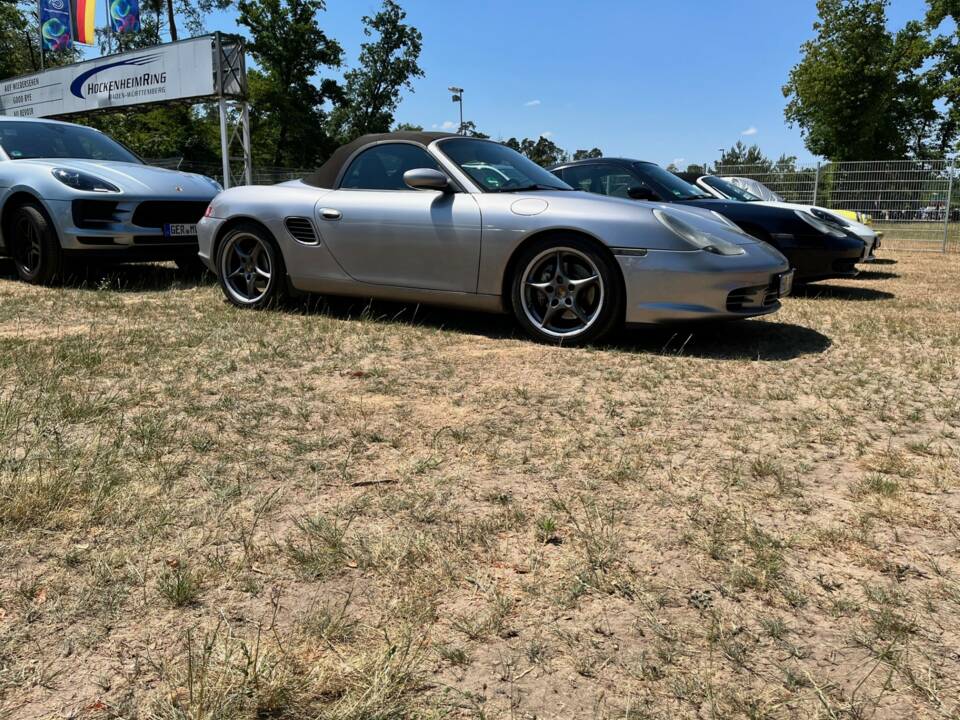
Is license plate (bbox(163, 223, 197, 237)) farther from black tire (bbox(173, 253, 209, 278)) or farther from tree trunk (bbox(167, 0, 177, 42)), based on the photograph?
tree trunk (bbox(167, 0, 177, 42))

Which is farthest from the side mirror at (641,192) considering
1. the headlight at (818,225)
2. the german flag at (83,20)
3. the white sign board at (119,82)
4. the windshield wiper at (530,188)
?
the german flag at (83,20)

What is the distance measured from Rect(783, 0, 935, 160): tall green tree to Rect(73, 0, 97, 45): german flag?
98.8 feet

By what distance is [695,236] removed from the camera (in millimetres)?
4340

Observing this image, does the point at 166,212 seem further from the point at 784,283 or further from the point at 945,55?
the point at 945,55

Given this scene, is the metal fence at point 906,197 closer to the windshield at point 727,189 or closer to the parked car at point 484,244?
the windshield at point 727,189

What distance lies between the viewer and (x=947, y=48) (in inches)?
1268

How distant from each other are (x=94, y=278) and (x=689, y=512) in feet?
22.4

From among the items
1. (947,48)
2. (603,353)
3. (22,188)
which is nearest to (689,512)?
(603,353)

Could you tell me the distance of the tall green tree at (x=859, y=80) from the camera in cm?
3331

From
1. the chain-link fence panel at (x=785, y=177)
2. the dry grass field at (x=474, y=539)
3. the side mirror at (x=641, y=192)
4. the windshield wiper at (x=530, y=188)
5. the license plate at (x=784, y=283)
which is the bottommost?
the dry grass field at (x=474, y=539)

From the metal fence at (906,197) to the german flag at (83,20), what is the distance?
77.9 feet

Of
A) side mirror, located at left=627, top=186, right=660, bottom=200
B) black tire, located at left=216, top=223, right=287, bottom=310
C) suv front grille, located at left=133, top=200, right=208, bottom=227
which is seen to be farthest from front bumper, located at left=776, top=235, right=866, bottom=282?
suv front grille, located at left=133, top=200, right=208, bottom=227

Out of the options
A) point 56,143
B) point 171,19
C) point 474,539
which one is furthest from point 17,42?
point 474,539

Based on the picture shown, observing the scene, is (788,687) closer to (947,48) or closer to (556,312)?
(556,312)
